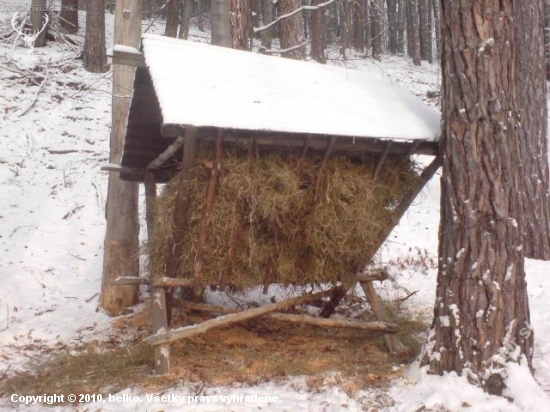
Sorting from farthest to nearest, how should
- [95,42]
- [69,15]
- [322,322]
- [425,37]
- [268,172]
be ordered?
[425,37] → [69,15] → [95,42] → [322,322] → [268,172]

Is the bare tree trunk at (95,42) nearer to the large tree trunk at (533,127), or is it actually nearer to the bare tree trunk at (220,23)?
the bare tree trunk at (220,23)

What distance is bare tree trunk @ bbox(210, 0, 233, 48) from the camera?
24.2 feet

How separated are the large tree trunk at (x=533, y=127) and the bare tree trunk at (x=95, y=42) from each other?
10.9 m

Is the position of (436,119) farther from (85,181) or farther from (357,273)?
(85,181)

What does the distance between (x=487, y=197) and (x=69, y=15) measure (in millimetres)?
17667

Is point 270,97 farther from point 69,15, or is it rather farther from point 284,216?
point 69,15


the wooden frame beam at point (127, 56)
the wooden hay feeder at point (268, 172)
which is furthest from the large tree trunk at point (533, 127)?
the wooden frame beam at point (127, 56)

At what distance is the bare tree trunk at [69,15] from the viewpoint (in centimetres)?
1788

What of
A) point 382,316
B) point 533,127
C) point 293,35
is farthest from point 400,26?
point 382,316

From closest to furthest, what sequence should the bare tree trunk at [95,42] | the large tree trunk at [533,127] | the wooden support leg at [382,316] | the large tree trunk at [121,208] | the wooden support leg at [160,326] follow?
the wooden support leg at [160,326], the wooden support leg at [382,316], the large tree trunk at [121,208], the large tree trunk at [533,127], the bare tree trunk at [95,42]

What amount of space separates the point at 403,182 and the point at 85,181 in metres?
7.36

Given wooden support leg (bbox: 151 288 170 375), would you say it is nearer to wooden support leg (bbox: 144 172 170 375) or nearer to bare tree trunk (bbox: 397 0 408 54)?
wooden support leg (bbox: 144 172 170 375)

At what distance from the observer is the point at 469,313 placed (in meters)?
3.91

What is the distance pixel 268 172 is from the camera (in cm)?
428
